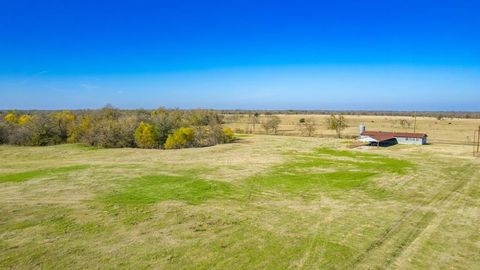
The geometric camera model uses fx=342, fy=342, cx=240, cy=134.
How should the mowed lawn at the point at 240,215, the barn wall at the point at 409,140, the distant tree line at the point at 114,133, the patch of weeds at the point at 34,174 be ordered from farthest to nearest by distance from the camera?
the barn wall at the point at 409,140, the distant tree line at the point at 114,133, the patch of weeds at the point at 34,174, the mowed lawn at the point at 240,215

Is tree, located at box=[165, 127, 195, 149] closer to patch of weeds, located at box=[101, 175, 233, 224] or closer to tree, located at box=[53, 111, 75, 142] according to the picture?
tree, located at box=[53, 111, 75, 142]

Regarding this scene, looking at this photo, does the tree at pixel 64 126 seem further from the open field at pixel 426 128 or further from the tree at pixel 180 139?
the open field at pixel 426 128

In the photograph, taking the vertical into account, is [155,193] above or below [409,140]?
below

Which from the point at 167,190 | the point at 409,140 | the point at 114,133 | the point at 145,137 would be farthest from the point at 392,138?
the point at 114,133

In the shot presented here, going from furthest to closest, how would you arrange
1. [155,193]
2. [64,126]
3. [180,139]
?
[64,126] → [180,139] → [155,193]

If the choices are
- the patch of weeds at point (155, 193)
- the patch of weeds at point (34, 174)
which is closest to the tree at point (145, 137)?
the patch of weeds at point (34, 174)

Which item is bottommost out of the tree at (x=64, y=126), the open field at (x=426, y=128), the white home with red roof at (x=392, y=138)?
the open field at (x=426, y=128)

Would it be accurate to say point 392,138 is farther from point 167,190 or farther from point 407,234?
point 167,190

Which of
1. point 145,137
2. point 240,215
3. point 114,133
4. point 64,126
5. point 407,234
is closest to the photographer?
point 407,234
